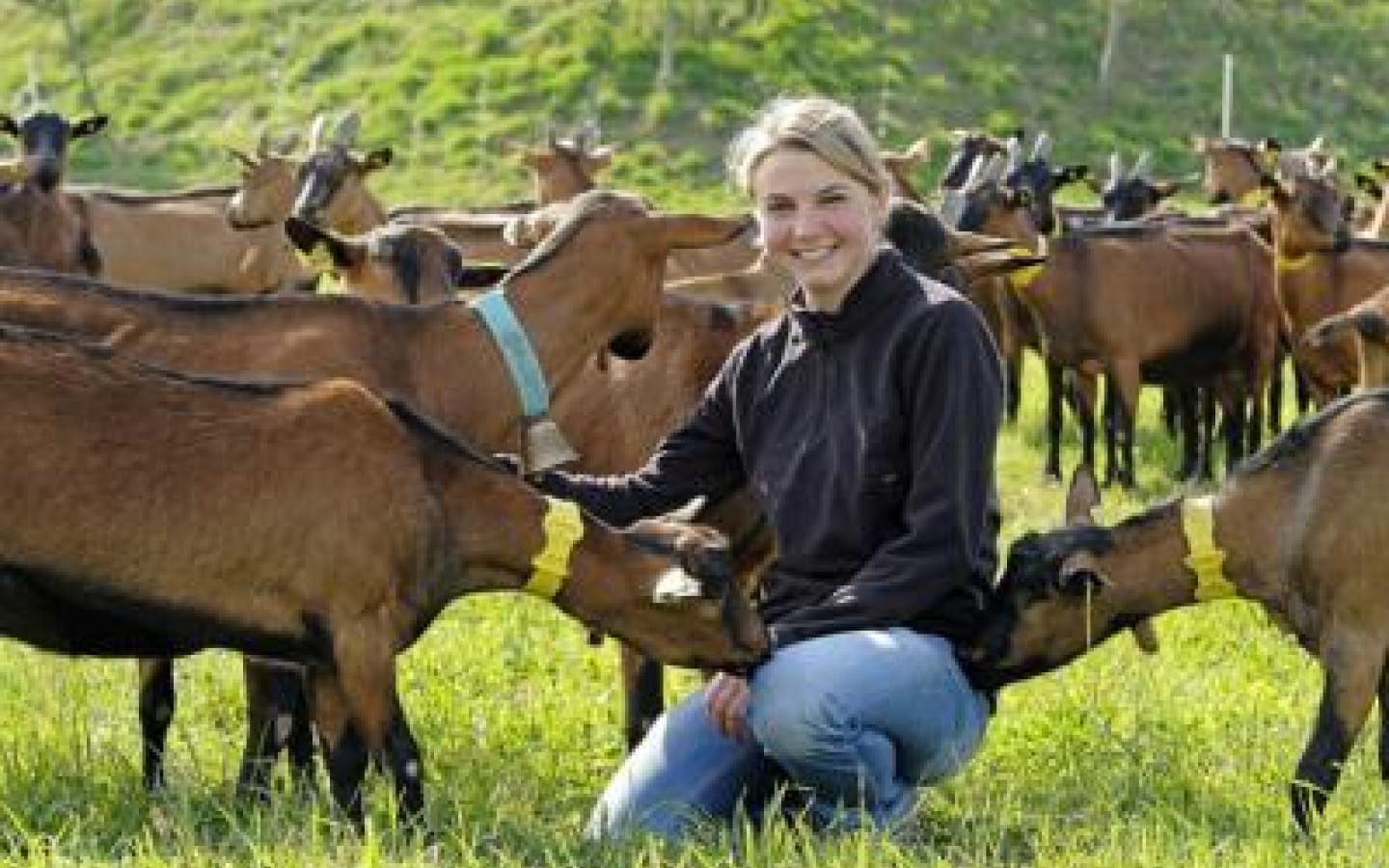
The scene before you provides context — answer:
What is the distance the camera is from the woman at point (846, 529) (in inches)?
223

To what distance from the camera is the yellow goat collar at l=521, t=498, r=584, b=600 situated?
5785 millimetres

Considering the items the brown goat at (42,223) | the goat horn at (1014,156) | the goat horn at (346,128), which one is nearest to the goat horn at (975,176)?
the goat horn at (1014,156)

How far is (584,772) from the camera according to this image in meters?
7.05

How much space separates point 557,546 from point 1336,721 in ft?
6.83

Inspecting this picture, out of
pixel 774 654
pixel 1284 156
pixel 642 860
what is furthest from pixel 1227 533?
pixel 1284 156

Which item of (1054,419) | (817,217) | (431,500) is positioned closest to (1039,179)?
(1054,419)

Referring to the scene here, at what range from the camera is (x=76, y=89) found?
3562cm

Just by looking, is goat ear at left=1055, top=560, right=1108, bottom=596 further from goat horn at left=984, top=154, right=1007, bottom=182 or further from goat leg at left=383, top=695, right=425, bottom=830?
goat horn at left=984, top=154, right=1007, bottom=182

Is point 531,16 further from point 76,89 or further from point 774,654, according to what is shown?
point 774,654

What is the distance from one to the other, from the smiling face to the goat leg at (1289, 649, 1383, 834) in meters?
1.68

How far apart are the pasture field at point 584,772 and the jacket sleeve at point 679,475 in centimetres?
81

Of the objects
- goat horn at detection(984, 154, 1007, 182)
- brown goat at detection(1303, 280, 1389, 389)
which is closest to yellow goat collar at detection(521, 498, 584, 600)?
brown goat at detection(1303, 280, 1389, 389)

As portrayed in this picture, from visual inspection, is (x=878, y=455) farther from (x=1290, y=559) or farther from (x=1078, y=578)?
(x=1290, y=559)

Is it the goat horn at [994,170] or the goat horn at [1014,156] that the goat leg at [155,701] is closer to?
the goat horn at [994,170]
